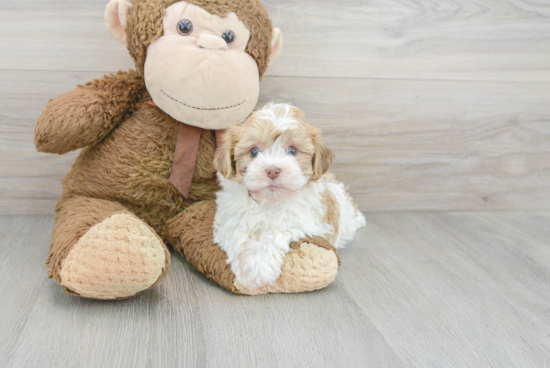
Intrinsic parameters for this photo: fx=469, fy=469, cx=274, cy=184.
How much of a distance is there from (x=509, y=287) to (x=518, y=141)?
78cm

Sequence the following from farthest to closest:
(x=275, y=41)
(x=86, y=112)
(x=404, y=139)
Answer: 1. (x=404, y=139)
2. (x=275, y=41)
3. (x=86, y=112)

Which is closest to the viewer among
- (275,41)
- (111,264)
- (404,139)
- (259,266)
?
(111,264)

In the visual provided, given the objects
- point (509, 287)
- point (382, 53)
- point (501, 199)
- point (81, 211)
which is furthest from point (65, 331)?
point (501, 199)

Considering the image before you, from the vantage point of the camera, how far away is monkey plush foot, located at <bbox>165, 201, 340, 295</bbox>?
1.05 m

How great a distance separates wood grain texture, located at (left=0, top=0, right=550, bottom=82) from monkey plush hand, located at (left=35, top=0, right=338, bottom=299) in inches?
9.7

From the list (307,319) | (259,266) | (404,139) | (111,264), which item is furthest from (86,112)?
(404,139)

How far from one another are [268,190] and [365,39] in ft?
2.51

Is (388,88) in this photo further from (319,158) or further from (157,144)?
(157,144)

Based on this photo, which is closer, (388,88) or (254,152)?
(254,152)

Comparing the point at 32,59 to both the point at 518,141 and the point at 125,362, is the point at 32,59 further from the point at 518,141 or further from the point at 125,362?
the point at 518,141

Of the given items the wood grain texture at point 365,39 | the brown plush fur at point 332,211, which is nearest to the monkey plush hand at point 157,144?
the brown plush fur at point 332,211

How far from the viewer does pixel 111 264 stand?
3.01 ft

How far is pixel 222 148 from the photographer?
1070mm

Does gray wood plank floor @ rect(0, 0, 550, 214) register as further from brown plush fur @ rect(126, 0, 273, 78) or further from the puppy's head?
the puppy's head
